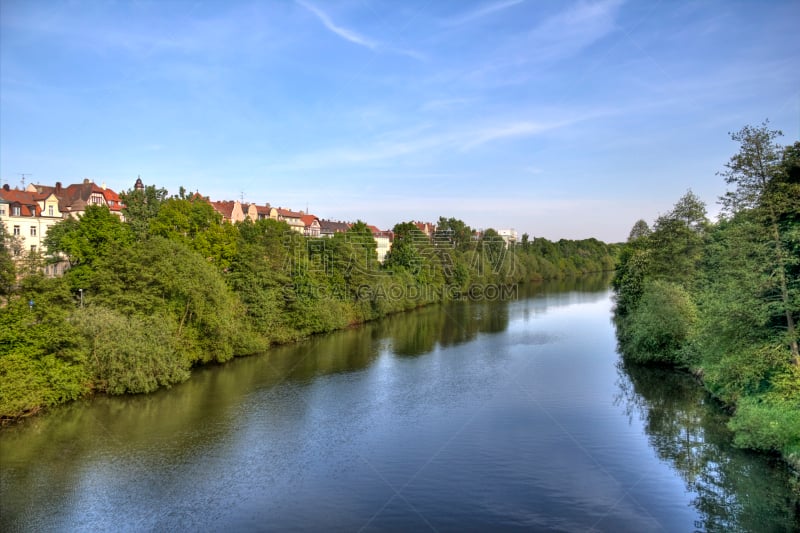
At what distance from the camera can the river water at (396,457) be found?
14.5 metres

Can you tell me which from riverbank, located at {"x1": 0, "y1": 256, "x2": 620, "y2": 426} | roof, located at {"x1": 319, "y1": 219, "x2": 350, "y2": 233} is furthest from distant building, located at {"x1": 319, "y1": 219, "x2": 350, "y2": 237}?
riverbank, located at {"x1": 0, "y1": 256, "x2": 620, "y2": 426}

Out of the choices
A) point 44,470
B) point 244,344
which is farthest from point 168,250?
point 44,470

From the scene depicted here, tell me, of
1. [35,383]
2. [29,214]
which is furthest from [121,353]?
[29,214]

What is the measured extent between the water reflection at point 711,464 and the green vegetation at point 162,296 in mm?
22760

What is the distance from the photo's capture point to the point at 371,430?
21031mm

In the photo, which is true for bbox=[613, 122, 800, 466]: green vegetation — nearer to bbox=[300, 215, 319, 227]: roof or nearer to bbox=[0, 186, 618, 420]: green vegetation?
bbox=[0, 186, 618, 420]: green vegetation

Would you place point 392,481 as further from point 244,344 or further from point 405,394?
point 244,344

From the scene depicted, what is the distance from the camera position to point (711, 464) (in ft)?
58.0

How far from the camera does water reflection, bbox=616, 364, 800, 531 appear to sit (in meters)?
14.3

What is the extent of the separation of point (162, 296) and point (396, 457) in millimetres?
18627

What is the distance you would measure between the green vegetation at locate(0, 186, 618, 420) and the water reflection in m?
22.8

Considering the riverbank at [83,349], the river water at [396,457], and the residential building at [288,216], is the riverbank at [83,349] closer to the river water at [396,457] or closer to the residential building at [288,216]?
the river water at [396,457]

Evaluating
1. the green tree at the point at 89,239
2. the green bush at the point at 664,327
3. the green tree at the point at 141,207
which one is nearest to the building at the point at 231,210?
the green tree at the point at 141,207

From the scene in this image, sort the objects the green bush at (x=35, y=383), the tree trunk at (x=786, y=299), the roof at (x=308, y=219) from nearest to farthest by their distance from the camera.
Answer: the tree trunk at (x=786, y=299), the green bush at (x=35, y=383), the roof at (x=308, y=219)
